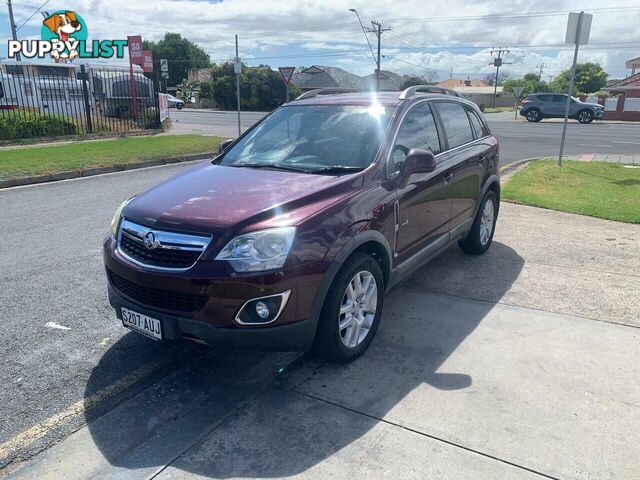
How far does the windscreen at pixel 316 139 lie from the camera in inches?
155

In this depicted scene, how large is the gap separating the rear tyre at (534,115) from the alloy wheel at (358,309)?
33.3 m

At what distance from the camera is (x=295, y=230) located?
301 centimetres

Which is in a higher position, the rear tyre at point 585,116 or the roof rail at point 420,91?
the roof rail at point 420,91

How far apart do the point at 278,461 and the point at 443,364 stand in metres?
1.40

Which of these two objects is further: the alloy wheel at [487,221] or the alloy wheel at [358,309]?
the alloy wheel at [487,221]

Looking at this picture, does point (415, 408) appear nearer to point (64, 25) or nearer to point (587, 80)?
point (64, 25)

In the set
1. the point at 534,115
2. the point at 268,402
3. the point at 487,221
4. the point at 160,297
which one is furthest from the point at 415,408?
the point at 534,115

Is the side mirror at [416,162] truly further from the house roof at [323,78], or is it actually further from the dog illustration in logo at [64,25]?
the house roof at [323,78]

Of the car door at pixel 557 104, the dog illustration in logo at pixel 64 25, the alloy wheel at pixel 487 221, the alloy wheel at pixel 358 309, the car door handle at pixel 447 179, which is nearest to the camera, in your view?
the alloy wheel at pixel 358 309

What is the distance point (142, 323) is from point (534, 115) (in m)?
34.5

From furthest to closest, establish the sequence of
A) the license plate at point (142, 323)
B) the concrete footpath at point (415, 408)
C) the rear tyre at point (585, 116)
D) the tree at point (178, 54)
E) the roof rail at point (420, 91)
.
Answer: the tree at point (178, 54)
the rear tyre at point (585, 116)
the roof rail at point (420, 91)
the license plate at point (142, 323)
the concrete footpath at point (415, 408)

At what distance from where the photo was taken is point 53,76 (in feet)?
71.7

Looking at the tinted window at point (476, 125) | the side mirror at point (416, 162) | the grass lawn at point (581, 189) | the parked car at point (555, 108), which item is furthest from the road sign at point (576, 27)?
the parked car at point (555, 108)

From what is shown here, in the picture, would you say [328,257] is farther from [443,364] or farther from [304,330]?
[443,364]
